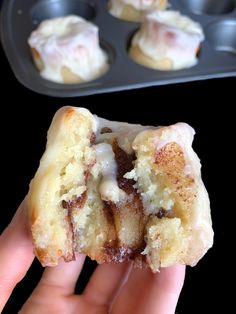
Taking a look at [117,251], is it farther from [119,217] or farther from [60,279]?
[60,279]

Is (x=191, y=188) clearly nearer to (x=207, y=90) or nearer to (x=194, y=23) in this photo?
(x=207, y=90)

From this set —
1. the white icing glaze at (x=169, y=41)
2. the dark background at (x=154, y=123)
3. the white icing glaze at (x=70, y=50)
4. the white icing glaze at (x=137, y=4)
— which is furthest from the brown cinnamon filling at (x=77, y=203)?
the white icing glaze at (x=137, y=4)

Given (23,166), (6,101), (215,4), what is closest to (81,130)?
(23,166)

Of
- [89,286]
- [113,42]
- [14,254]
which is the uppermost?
[14,254]

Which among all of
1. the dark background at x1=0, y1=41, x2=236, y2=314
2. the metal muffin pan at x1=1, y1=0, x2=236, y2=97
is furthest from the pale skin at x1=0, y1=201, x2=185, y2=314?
the metal muffin pan at x1=1, y1=0, x2=236, y2=97

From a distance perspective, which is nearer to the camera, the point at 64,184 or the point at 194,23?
the point at 64,184

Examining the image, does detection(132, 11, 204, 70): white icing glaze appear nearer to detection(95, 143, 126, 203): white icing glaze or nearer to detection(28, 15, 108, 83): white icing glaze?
detection(28, 15, 108, 83): white icing glaze

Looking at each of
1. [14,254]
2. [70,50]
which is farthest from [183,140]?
[70,50]
